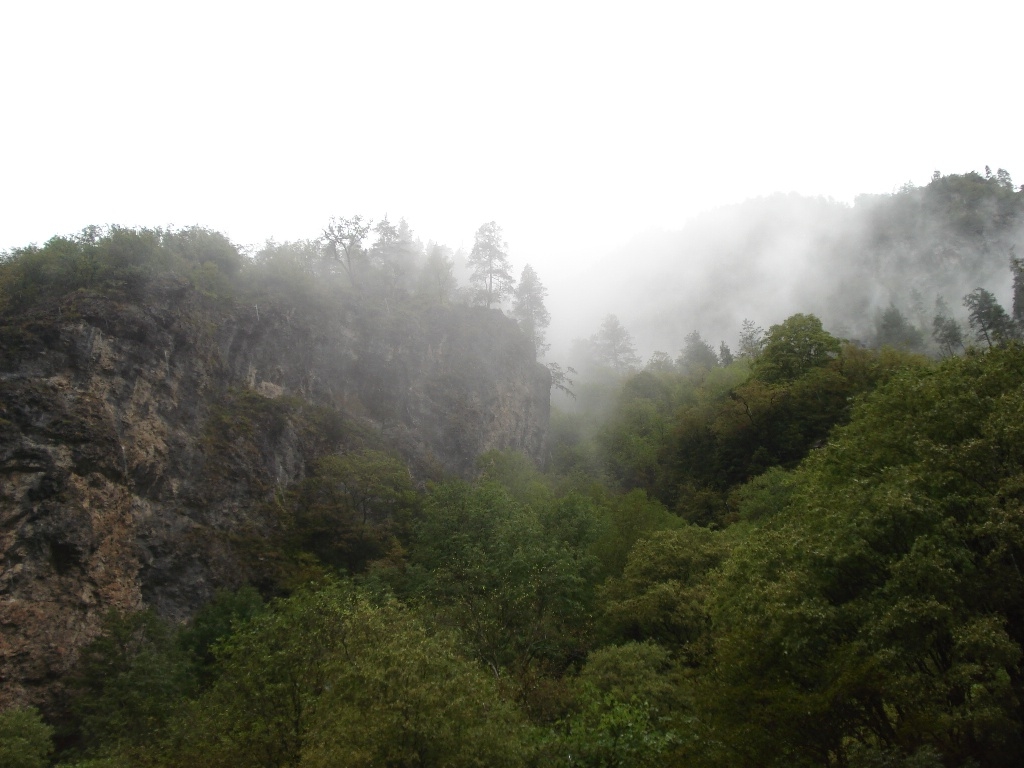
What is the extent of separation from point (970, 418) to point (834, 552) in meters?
5.35

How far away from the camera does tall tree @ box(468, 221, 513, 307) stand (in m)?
75.9

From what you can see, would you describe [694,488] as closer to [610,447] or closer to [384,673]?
[610,447]

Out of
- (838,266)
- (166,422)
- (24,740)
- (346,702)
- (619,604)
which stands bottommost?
(24,740)

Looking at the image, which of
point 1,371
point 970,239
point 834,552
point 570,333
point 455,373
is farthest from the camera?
point 570,333

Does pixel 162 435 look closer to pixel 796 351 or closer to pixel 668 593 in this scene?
pixel 668 593

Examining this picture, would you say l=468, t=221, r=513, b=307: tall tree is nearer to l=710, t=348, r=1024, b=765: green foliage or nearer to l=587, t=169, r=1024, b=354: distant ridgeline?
l=587, t=169, r=1024, b=354: distant ridgeline

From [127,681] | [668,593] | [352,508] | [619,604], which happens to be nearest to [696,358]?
[352,508]

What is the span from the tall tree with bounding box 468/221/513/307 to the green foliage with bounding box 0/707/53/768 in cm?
5706

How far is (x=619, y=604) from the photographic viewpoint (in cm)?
2775

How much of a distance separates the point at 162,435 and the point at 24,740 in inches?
709

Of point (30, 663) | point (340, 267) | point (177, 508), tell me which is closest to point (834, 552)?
point (30, 663)

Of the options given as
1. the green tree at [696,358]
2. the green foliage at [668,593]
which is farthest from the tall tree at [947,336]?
the green foliage at [668,593]

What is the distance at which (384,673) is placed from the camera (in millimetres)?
16531

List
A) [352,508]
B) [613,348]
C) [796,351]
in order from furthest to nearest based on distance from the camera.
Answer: [613,348] < [796,351] < [352,508]
